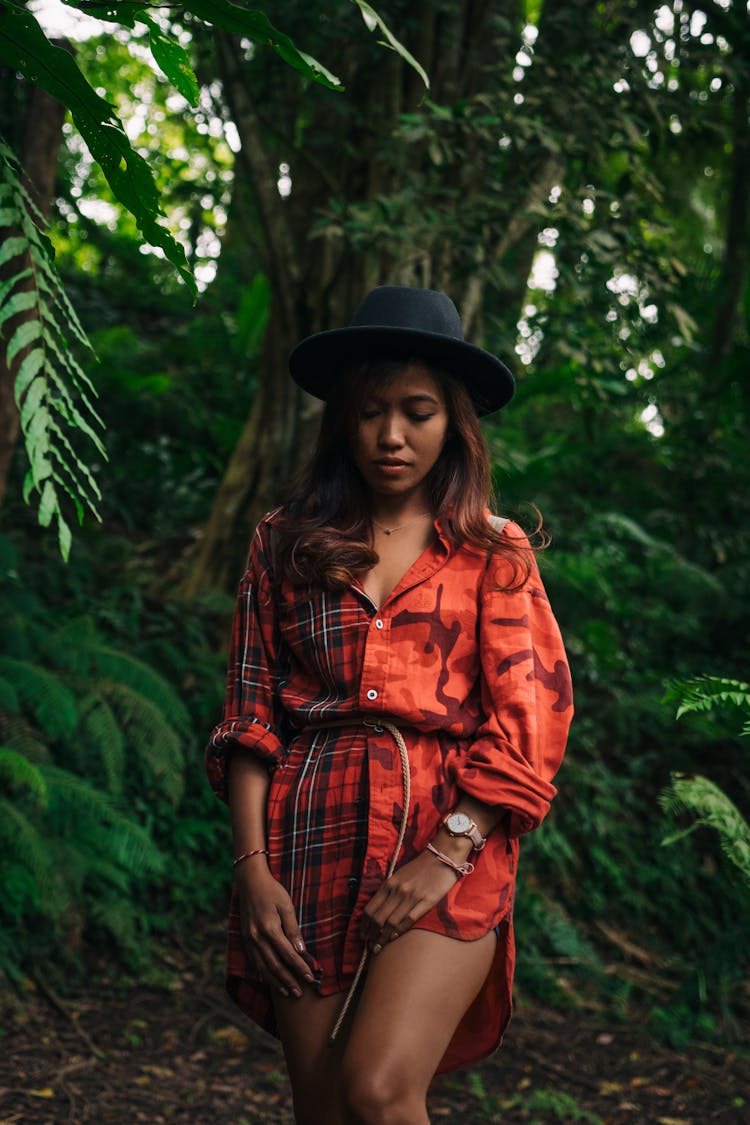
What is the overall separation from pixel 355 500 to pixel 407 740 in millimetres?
572

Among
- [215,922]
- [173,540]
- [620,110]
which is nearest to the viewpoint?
[620,110]

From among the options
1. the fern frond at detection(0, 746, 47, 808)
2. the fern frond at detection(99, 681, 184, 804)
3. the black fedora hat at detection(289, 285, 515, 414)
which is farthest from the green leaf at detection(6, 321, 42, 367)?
the fern frond at detection(99, 681, 184, 804)

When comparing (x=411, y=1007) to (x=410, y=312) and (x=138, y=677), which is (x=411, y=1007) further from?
(x=138, y=677)

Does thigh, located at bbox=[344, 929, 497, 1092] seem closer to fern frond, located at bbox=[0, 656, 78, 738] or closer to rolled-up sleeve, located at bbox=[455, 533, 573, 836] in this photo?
rolled-up sleeve, located at bbox=[455, 533, 573, 836]

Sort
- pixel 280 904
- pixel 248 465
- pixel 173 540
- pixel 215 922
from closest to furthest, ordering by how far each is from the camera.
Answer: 1. pixel 280 904
2. pixel 215 922
3. pixel 248 465
4. pixel 173 540

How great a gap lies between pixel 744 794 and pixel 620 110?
4.02 meters

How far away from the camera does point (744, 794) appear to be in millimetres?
6523

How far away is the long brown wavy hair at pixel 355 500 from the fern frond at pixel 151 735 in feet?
8.00

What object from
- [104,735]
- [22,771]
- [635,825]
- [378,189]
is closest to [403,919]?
[22,771]

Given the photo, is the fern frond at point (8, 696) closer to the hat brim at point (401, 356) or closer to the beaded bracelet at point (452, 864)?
the hat brim at point (401, 356)

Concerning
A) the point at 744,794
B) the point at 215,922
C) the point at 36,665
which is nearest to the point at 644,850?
the point at 744,794

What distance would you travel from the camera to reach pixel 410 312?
231 centimetres

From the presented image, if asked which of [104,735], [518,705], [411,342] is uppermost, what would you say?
[411,342]

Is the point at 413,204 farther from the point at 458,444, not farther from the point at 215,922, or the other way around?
the point at 215,922
